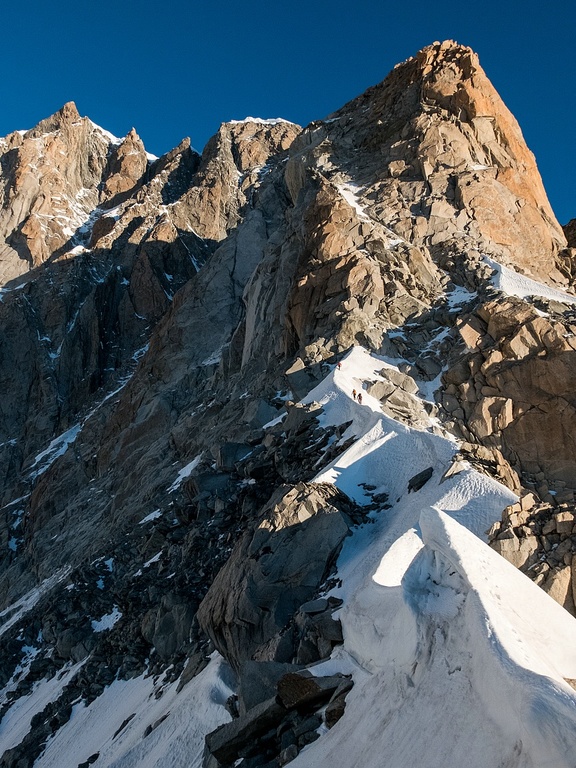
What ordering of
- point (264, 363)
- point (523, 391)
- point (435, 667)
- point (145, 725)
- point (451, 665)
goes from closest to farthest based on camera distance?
point (451, 665), point (435, 667), point (145, 725), point (523, 391), point (264, 363)

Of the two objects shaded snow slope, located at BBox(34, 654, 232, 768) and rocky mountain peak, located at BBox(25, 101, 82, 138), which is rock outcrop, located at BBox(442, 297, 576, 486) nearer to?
shaded snow slope, located at BBox(34, 654, 232, 768)

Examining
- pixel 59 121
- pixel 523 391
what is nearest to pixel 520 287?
pixel 523 391

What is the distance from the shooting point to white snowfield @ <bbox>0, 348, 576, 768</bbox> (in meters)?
6.97

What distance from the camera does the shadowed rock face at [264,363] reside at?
19250 millimetres

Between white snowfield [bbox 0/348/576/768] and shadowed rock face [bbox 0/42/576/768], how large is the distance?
118 cm

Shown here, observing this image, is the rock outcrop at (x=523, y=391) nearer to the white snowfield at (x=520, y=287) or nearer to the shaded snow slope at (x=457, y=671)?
the white snowfield at (x=520, y=287)

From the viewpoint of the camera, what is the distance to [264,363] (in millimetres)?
37812

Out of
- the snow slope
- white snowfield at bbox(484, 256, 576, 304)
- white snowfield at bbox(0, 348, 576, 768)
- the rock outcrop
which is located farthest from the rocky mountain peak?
the snow slope

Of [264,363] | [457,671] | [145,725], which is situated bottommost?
[145,725]

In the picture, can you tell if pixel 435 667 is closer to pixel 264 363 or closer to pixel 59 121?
pixel 264 363

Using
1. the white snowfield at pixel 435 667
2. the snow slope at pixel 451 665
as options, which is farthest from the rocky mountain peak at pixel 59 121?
the snow slope at pixel 451 665

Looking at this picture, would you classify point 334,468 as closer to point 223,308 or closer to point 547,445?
point 547,445

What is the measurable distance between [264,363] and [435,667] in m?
29.9

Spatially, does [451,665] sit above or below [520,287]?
below
